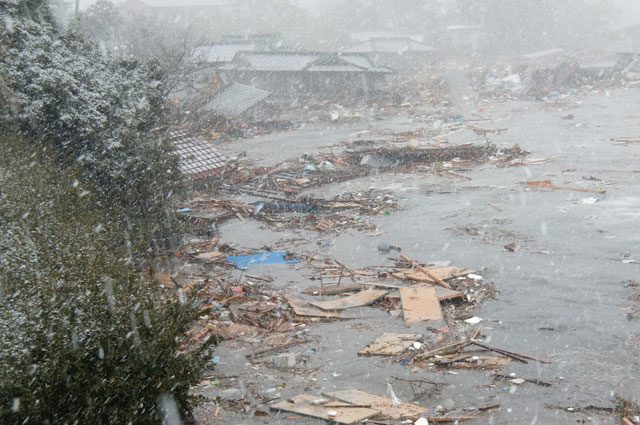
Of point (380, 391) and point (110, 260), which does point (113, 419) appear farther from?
point (380, 391)

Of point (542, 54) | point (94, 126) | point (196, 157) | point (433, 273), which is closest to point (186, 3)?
point (542, 54)

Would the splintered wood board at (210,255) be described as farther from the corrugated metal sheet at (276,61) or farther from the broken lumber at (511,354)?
the corrugated metal sheet at (276,61)

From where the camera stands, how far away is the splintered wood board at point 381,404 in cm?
506

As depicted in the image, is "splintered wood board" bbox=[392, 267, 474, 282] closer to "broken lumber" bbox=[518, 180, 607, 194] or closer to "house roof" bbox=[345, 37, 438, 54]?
"broken lumber" bbox=[518, 180, 607, 194]

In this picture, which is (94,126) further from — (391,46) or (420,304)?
(391,46)

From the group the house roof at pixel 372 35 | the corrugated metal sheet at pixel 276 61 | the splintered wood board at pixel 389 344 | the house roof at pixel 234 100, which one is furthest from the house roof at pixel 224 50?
the splintered wood board at pixel 389 344

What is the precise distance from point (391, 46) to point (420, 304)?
1784 inches

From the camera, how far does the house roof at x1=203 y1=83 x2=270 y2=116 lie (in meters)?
26.9

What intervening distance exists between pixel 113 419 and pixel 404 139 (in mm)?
18256

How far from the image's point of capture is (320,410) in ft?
16.9

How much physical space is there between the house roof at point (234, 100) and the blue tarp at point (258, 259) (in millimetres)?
17282

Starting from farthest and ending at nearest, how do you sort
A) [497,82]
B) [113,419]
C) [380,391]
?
[497,82] → [380,391] → [113,419]

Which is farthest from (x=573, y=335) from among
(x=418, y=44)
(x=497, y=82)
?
(x=418, y=44)

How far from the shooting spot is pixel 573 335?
6.47 meters
